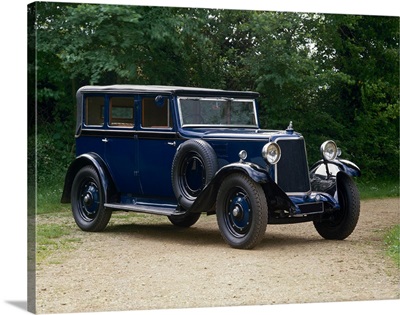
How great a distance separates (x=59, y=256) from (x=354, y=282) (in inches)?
105

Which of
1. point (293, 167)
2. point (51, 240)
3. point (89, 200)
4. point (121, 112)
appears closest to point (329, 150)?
point (293, 167)

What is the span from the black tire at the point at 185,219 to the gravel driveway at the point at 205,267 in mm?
67

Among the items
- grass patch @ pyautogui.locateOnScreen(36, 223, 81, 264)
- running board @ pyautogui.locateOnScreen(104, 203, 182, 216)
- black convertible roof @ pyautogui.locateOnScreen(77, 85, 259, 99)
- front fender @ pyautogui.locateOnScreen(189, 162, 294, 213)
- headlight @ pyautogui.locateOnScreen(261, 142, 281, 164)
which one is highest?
black convertible roof @ pyautogui.locateOnScreen(77, 85, 259, 99)

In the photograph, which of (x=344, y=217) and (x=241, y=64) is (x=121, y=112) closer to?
(x=241, y=64)

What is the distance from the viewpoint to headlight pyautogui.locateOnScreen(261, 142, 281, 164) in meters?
9.34

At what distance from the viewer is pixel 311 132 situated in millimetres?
9625

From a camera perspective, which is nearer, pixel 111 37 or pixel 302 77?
pixel 111 37

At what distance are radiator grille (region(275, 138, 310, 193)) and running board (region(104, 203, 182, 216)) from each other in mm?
1062

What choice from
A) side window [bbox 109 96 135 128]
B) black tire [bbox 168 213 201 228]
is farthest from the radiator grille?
side window [bbox 109 96 135 128]

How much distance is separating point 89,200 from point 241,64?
2.14 metres

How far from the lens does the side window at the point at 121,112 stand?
983 centimetres

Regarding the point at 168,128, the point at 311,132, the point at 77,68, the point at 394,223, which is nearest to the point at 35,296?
the point at 77,68

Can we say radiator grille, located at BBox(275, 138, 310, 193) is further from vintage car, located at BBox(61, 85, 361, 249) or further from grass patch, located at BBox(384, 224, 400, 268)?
grass patch, located at BBox(384, 224, 400, 268)

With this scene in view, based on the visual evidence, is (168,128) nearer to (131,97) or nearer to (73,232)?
(131,97)
